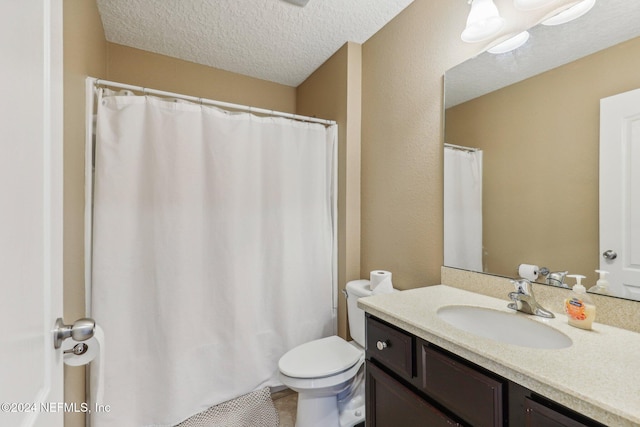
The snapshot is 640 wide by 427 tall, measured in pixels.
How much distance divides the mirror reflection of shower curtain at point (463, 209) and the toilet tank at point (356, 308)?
54 cm

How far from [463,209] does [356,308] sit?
86 centimetres

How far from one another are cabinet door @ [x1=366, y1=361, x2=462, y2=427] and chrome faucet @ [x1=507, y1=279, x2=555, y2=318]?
1.60ft

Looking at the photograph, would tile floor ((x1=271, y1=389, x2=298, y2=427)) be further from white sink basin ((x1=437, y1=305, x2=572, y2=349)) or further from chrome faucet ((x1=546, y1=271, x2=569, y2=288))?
chrome faucet ((x1=546, y1=271, x2=569, y2=288))

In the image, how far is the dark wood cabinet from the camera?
0.64 m

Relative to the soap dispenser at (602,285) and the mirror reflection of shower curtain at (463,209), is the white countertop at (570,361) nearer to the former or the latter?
the soap dispenser at (602,285)

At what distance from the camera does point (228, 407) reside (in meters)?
1.71

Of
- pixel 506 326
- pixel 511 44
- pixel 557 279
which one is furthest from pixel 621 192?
pixel 511 44

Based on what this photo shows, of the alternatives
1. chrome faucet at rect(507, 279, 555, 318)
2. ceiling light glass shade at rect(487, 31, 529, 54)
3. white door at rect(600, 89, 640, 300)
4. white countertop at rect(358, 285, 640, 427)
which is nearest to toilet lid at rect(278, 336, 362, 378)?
white countertop at rect(358, 285, 640, 427)

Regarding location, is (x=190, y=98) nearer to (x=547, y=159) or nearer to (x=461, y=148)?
(x=461, y=148)

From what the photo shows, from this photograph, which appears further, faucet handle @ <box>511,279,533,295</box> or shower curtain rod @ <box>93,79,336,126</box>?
shower curtain rod @ <box>93,79,336,126</box>

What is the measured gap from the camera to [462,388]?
775 mm
